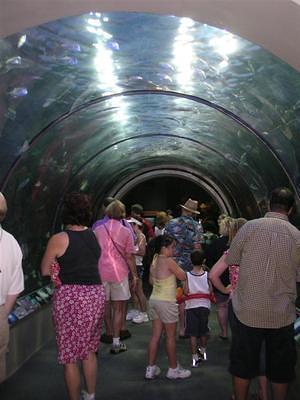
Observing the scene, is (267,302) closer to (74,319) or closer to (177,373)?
(74,319)

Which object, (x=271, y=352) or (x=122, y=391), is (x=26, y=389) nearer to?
(x=122, y=391)

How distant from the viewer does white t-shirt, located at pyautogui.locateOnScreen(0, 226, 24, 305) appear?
4.43 meters

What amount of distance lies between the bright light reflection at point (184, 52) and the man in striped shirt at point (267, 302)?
2270 mm

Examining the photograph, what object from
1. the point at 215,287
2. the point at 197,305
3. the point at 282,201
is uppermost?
the point at 282,201

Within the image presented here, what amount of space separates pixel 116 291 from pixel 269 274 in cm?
385

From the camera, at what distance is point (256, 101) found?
8195 millimetres

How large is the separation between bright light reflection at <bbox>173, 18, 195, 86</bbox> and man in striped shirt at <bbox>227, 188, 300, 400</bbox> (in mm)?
2270

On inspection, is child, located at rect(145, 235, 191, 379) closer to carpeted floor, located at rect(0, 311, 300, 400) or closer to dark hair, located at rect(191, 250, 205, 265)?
carpeted floor, located at rect(0, 311, 300, 400)

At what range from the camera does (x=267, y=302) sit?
15.5 feet

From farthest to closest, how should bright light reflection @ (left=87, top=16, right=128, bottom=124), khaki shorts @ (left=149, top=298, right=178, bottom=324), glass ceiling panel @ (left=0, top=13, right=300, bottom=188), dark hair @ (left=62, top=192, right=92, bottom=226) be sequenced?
khaki shorts @ (left=149, top=298, right=178, bottom=324) < bright light reflection @ (left=87, top=16, right=128, bottom=124) < glass ceiling panel @ (left=0, top=13, right=300, bottom=188) < dark hair @ (left=62, top=192, right=92, bottom=226)

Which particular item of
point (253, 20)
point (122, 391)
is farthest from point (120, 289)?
point (253, 20)

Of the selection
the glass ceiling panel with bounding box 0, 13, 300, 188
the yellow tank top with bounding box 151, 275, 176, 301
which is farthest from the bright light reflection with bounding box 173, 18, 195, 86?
the yellow tank top with bounding box 151, 275, 176, 301

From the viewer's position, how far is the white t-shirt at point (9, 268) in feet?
14.5

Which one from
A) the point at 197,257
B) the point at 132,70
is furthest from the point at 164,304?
the point at 132,70
